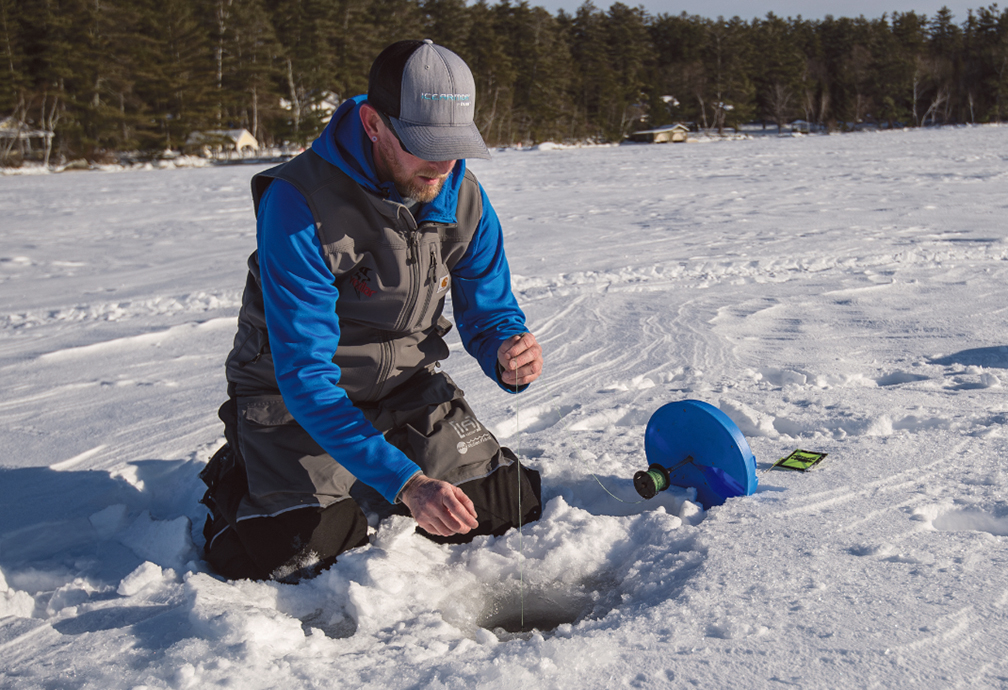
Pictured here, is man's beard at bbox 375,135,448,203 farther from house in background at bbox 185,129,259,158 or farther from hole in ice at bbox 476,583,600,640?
house in background at bbox 185,129,259,158

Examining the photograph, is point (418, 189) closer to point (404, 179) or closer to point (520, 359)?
point (404, 179)

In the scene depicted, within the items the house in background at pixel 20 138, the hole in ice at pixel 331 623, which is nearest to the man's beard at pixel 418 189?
the hole in ice at pixel 331 623

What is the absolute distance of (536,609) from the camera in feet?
5.72

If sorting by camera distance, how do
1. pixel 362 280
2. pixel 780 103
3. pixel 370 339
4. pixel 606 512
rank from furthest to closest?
pixel 780 103 < pixel 606 512 < pixel 370 339 < pixel 362 280

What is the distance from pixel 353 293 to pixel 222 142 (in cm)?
3456

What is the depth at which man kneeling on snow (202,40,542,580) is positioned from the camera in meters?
1.57

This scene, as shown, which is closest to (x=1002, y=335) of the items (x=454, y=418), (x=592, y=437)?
(x=592, y=437)

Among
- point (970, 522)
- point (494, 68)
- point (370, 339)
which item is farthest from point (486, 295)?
point (494, 68)

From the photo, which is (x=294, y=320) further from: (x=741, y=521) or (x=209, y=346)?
(x=209, y=346)

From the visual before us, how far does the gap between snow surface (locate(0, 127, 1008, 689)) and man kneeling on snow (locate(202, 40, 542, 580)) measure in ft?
0.44

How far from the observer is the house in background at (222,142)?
32.2 meters

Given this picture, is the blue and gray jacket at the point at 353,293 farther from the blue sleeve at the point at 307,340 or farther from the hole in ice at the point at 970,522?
the hole in ice at the point at 970,522

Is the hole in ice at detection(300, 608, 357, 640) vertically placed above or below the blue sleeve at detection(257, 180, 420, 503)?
below

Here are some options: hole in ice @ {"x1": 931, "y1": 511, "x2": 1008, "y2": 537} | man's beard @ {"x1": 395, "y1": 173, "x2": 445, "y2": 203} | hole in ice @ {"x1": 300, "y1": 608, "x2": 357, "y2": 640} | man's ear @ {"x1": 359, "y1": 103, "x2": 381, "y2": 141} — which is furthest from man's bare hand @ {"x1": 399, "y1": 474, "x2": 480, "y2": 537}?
hole in ice @ {"x1": 931, "y1": 511, "x2": 1008, "y2": 537}
